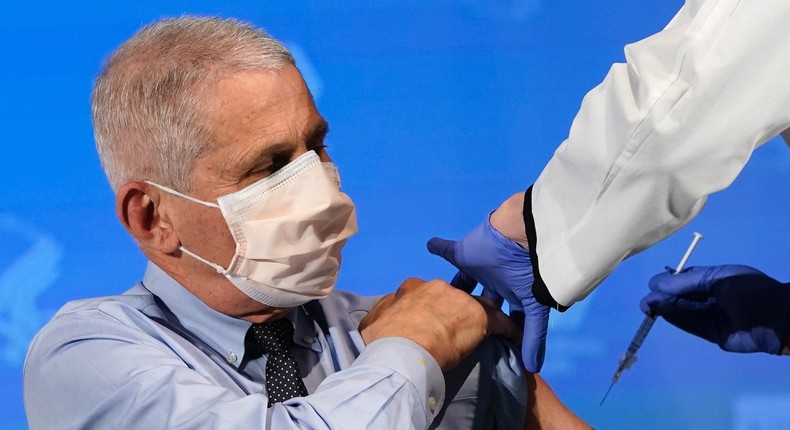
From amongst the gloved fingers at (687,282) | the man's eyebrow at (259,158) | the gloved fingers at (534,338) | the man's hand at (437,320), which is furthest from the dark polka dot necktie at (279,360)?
the gloved fingers at (687,282)

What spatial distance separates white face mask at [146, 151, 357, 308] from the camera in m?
1.33

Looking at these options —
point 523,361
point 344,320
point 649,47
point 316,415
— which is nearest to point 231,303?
point 344,320

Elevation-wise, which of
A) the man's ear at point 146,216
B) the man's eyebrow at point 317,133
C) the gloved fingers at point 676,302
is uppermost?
the man's eyebrow at point 317,133

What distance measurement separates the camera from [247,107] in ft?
4.33

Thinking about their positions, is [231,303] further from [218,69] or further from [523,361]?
[523,361]

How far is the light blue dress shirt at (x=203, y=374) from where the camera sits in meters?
1.12

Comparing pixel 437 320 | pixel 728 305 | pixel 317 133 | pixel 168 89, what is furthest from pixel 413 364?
pixel 728 305

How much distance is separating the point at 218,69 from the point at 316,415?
1.61ft

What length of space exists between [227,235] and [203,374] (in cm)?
20

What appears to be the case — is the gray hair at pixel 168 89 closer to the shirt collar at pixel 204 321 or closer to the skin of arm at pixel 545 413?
the shirt collar at pixel 204 321

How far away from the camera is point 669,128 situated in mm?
1188

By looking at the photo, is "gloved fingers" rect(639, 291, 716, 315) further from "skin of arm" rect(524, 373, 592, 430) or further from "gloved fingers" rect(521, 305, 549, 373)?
"gloved fingers" rect(521, 305, 549, 373)

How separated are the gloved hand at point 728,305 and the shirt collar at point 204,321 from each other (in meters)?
1.20

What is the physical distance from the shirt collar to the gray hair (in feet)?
0.48
